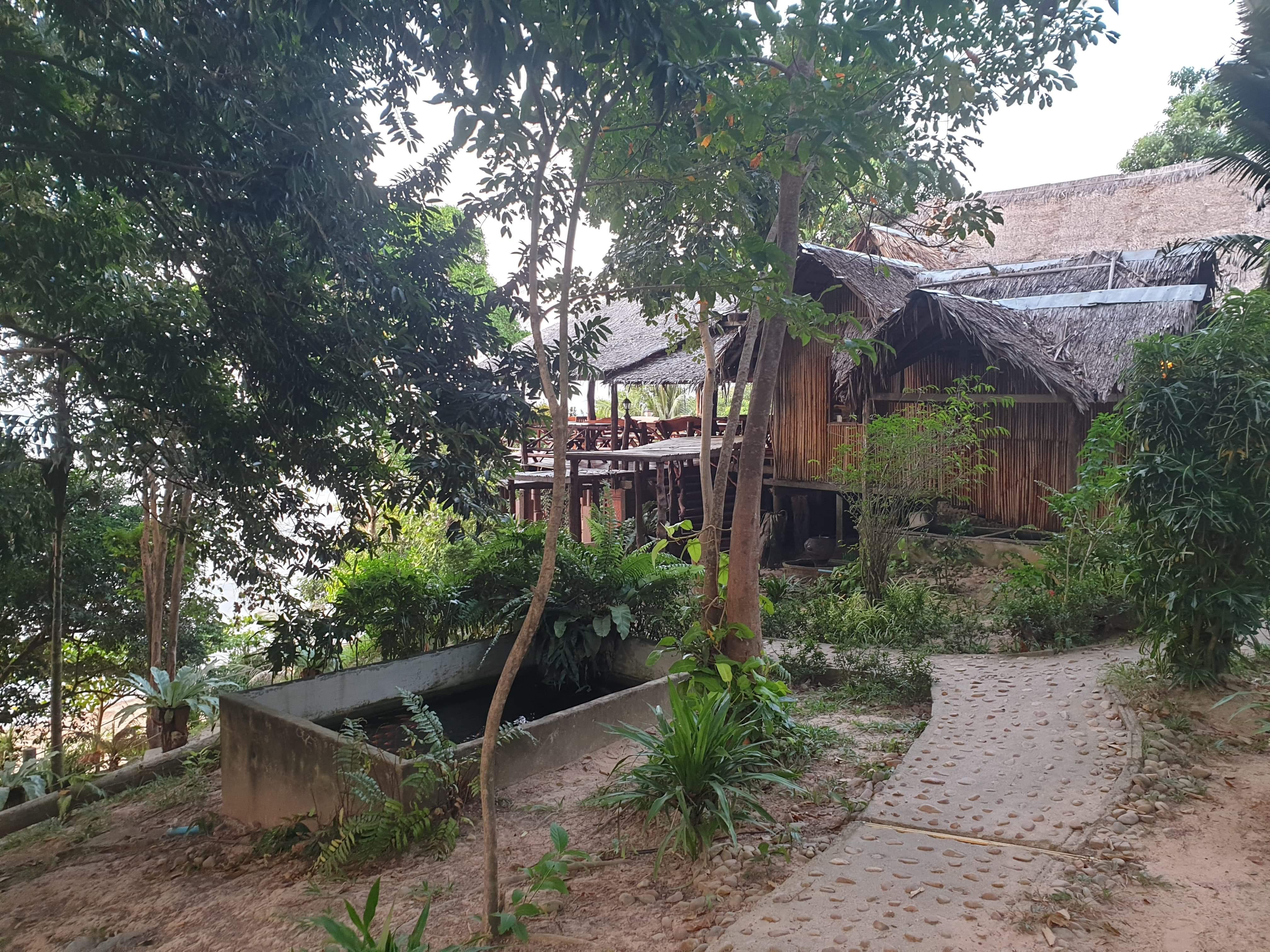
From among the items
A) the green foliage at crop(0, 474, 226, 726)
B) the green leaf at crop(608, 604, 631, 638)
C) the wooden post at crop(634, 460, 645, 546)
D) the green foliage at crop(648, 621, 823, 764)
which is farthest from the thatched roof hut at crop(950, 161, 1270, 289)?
the green foliage at crop(0, 474, 226, 726)

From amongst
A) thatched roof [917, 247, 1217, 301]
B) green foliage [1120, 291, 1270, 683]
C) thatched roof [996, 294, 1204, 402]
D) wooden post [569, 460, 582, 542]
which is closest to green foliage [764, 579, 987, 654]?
green foliage [1120, 291, 1270, 683]

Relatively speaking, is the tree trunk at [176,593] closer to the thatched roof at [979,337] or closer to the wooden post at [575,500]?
the wooden post at [575,500]

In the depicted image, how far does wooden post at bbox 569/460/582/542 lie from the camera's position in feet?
43.7

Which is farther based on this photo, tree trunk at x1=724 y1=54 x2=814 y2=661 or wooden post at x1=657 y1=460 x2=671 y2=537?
wooden post at x1=657 y1=460 x2=671 y2=537

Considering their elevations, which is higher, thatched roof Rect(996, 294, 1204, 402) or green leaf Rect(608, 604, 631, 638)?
thatched roof Rect(996, 294, 1204, 402)

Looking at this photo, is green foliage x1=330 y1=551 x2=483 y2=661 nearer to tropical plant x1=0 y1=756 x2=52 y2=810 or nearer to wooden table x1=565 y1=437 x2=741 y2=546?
tropical plant x1=0 y1=756 x2=52 y2=810

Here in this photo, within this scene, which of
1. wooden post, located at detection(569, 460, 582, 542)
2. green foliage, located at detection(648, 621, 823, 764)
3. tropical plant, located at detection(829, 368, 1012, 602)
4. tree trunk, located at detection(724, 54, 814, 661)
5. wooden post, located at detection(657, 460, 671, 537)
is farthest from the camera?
wooden post, located at detection(569, 460, 582, 542)

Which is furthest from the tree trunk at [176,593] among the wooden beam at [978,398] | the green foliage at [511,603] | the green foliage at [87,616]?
the wooden beam at [978,398]

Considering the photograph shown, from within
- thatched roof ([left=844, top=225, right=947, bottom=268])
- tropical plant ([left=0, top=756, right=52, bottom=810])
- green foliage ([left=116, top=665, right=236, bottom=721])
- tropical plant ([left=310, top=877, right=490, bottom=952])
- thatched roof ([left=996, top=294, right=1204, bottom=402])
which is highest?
thatched roof ([left=844, top=225, right=947, bottom=268])

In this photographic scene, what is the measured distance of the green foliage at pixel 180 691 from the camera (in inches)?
277

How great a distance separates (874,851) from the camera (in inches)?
139

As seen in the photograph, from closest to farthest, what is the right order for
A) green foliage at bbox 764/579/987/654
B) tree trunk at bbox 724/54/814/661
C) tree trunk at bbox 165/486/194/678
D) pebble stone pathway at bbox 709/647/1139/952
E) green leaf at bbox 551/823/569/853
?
pebble stone pathway at bbox 709/647/1139/952 → green leaf at bbox 551/823/569/853 → tree trunk at bbox 724/54/814/661 → tree trunk at bbox 165/486/194/678 → green foliage at bbox 764/579/987/654

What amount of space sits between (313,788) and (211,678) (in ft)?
12.5

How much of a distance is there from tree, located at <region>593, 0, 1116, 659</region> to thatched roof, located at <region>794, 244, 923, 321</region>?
475 centimetres
